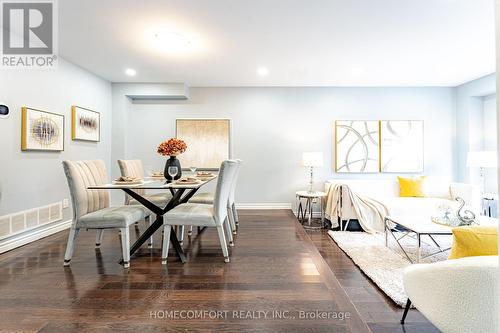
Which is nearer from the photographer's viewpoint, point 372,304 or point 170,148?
point 372,304

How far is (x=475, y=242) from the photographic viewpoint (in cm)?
130

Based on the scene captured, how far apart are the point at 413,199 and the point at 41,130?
5.46 m

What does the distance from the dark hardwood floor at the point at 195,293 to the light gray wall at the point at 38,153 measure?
0.70m

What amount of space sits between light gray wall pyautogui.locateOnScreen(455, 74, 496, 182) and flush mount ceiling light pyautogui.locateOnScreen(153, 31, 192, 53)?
4.91 metres

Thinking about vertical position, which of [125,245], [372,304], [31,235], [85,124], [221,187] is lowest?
[372,304]

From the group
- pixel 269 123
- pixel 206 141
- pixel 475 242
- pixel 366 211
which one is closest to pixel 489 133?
pixel 366 211

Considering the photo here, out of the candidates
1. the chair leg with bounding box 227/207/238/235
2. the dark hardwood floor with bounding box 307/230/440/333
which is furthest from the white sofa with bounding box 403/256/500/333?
the chair leg with bounding box 227/207/238/235

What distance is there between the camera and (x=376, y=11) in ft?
7.95

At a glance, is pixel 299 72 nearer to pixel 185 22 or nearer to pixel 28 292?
pixel 185 22

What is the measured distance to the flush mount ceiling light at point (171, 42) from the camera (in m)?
2.86

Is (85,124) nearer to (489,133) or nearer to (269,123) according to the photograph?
(269,123)

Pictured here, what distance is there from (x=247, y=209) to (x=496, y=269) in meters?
4.05

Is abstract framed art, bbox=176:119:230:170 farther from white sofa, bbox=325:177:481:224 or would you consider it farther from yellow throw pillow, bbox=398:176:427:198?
yellow throw pillow, bbox=398:176:427:198

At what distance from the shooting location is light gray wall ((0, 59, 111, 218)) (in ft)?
9.43
